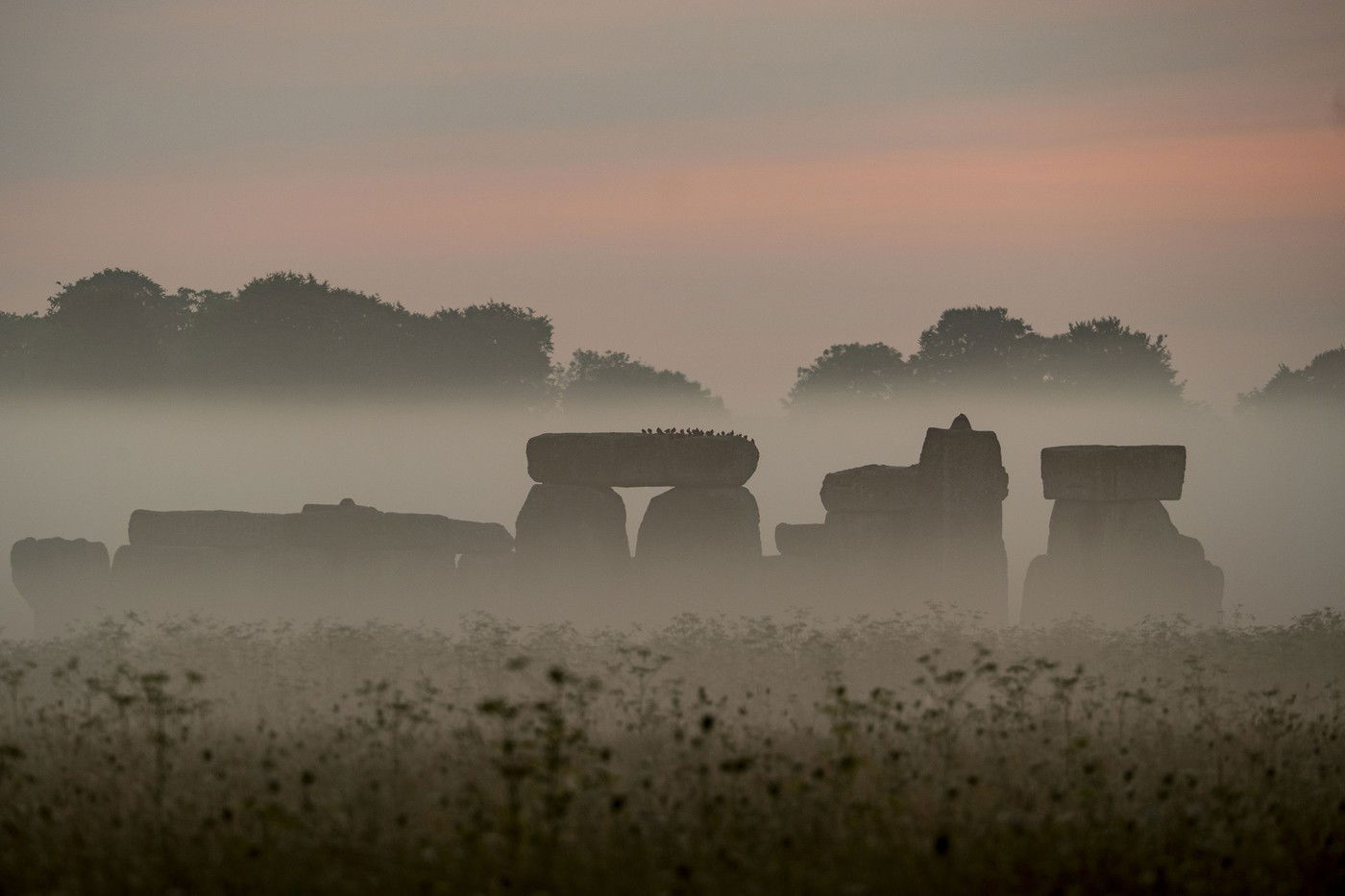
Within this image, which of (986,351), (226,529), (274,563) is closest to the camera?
(274,563)

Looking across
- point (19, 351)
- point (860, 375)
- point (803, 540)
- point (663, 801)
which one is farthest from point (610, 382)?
point (663, 801)

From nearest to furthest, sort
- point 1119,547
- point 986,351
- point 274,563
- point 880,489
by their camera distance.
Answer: point 1119,547, point 880,489, point 274,563, point 986,351

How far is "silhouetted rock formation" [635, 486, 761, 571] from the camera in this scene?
29.1 metres

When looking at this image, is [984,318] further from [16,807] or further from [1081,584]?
[16,807]

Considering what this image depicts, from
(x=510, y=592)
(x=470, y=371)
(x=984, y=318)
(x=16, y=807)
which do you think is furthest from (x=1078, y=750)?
(x=984, y=318)

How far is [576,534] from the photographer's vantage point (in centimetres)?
2916

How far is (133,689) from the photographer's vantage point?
60.2 feet

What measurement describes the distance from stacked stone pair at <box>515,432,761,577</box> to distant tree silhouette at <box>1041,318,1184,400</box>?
168ft

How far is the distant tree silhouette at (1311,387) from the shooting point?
80125 mm

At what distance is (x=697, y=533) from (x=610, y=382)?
56257mm

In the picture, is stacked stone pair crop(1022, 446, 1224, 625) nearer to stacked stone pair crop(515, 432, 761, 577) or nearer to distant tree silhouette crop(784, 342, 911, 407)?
stacked stone pair crop(515, 432, 761, 577)

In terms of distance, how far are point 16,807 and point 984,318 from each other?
2753 inches

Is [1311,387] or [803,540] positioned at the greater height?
[1311,387]

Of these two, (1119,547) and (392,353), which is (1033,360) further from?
(1119,547)
